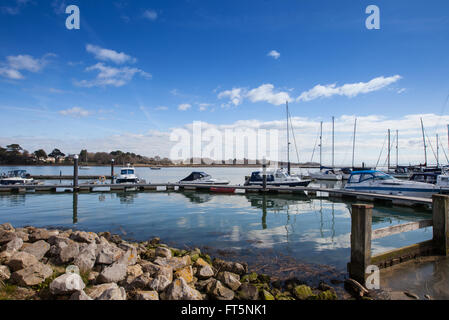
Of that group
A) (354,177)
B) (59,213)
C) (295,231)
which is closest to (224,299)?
(295,231)

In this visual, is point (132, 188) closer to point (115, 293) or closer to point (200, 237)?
point (200, 237)

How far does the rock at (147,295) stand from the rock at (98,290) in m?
0.45

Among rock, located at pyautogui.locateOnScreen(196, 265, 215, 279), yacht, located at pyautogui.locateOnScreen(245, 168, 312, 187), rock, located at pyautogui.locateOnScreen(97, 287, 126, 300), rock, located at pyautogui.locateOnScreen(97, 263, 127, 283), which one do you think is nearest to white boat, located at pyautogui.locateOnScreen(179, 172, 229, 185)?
yacht, located at pyautogui.locateOnScreen(245, 168, 312, 187)

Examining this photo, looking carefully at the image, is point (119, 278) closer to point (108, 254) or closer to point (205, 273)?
point (108, 254)

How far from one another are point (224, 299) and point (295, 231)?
7231mm

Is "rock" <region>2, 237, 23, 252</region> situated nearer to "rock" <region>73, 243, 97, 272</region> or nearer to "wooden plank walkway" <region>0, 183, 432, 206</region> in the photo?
"rock" <region>73, 243, 97, 272</region>

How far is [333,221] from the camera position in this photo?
1367 cm

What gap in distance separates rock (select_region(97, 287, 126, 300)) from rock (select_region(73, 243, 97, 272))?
1.55 meters

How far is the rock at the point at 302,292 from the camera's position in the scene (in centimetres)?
516

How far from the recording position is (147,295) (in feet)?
15.3

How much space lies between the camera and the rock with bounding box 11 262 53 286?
491 centimetres

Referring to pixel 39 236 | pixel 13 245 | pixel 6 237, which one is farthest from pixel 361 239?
pixel 6 237

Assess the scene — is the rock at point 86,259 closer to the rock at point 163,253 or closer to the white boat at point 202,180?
the rock at point 163,253

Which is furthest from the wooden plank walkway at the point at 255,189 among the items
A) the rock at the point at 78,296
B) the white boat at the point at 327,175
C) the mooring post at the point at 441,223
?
the white boat at the point at 327,175
